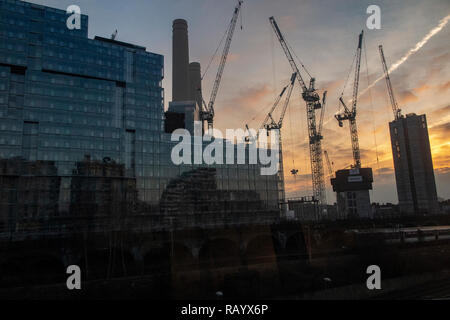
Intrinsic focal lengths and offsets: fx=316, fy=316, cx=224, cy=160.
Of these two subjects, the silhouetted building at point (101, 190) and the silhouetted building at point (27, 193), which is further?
the silhouetted building at point (101, 190)

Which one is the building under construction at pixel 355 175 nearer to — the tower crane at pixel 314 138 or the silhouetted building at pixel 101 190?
the tower crane at pixel 314 138

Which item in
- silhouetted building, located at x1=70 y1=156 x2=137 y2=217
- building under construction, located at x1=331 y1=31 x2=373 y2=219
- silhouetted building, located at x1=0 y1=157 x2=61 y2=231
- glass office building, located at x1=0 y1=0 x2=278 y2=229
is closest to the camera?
silhouetted building, located at x1=0 y1=157 x2=61 y2=231

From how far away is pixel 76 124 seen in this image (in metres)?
98.8

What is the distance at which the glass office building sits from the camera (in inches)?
3514

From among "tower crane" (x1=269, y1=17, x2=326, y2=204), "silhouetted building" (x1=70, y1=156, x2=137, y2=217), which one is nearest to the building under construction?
"tower crane" (x1=269, y1=17, x2=326, y2=204)

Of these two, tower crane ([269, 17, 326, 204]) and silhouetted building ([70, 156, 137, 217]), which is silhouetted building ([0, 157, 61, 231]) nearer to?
silhouetted building ([70, 156, 137, 217])

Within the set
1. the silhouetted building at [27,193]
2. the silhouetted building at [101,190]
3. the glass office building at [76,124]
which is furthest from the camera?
the silhouetted building at [101,190]

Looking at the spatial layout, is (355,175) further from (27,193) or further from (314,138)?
(27,193)

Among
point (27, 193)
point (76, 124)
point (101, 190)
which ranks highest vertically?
point (76, 124)

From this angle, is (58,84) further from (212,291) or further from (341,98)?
(341,98)

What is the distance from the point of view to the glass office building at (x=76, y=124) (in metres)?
89.2
